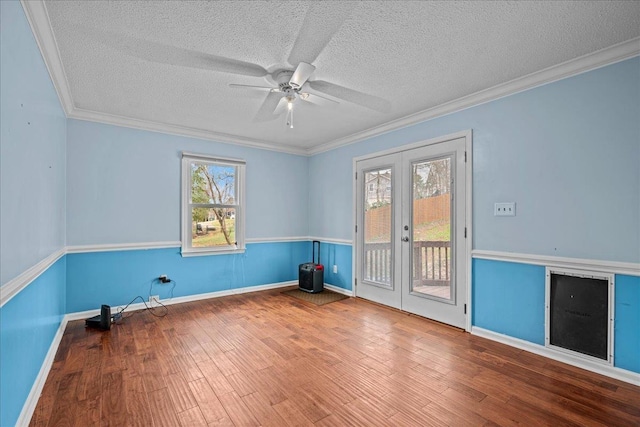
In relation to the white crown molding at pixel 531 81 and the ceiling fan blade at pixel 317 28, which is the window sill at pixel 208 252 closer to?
the white crown molding at pixel 531 81

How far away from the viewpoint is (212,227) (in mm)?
4605

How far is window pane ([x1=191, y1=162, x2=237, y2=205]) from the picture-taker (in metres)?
4.46

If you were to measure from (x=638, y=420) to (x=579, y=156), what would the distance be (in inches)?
73.1

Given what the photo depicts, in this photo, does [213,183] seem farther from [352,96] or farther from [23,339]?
[23,339]

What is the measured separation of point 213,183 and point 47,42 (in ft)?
8.72

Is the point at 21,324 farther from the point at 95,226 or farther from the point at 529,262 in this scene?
the point at 529,262

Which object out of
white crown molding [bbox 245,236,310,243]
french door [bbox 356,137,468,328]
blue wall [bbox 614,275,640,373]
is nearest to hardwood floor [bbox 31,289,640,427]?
blue wall [bbox 614,275,640,373]

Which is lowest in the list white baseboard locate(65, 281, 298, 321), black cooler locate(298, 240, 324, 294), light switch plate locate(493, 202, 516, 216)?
white baseboard locate(65, 281, 298, 321)

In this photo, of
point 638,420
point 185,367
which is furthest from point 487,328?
point 185,367

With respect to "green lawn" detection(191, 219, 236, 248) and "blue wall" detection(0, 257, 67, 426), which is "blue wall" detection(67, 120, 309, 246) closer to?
"green lawn" detection(191, 219, 236, 248)

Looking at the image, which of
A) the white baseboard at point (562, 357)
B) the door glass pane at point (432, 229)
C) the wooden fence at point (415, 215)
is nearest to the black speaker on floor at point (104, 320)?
the wooden fence at point (415, 215)

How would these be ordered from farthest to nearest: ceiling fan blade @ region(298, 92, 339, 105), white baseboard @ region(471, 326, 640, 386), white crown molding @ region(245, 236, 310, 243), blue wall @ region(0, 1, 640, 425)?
1. white crown molding @ region(245, 236, 310, 243)
2. ceiling fan blade @ region(298, 92, 339, 105)
3. white baseboard @ region(471, 326, 640, 386)
4. blue wall @ region(0, 1, 640, 425)

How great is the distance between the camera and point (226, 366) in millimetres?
2469

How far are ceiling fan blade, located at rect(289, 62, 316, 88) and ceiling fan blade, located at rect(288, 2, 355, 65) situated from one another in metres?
0.12
